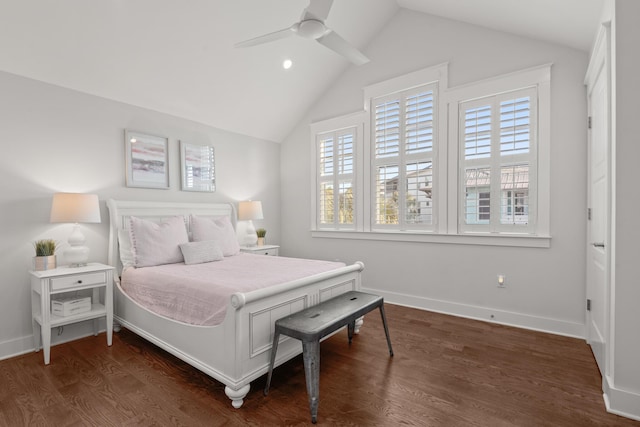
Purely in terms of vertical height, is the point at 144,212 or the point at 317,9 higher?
the point at 317,9

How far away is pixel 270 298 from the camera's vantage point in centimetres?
219

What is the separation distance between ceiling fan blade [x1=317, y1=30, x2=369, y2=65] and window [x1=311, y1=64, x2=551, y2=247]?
4.82ft

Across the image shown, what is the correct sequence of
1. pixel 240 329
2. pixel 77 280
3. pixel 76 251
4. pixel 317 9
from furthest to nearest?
1. pixel 76 251
2. pixel 77 280
3. pixel 317 9
4. pixel 240 329

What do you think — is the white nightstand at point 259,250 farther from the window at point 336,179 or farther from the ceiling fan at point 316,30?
the ceiling fan at point 316,30

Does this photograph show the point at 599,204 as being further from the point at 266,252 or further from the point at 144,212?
the point at 144,212

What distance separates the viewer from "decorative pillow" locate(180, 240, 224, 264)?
3.22 meters

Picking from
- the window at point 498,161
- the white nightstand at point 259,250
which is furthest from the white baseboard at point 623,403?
the white nightstand at point 259,250

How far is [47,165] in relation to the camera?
2986 millimetres

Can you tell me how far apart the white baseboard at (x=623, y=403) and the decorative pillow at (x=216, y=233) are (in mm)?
3412

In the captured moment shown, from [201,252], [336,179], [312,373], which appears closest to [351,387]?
[312,373]

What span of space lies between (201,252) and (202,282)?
106cm

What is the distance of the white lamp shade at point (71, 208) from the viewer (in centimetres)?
278

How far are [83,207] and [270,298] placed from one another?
1994 mm

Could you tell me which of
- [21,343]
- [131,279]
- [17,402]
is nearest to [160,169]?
[131,279]
